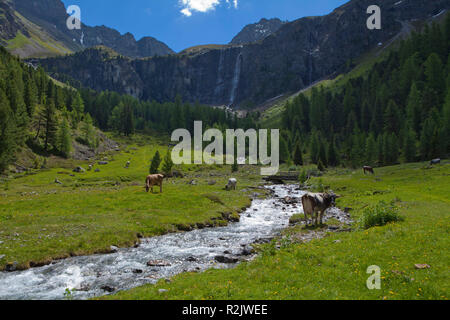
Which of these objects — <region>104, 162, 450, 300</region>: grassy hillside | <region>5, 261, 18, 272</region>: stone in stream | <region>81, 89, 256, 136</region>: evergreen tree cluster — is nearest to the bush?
<region>104, 162, 450, 300</region>: grassy hillside

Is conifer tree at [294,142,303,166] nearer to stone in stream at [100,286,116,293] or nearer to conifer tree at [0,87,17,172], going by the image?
conifer tree at [0,87,17,172]

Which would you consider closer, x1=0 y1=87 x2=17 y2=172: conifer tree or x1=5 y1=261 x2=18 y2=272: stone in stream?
x1=5 y1=261 x2=18 y2=272: stone in stream

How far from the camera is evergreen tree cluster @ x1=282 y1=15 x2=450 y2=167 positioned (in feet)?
298

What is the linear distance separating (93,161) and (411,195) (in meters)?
102

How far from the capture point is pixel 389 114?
121 m

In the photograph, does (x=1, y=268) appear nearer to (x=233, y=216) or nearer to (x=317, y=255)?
(x=317, y=255)

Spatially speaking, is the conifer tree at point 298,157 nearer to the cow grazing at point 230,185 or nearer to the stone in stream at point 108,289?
the cow grazing at point 230,185

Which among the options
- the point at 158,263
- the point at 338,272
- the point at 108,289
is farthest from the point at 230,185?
the point at 338,272

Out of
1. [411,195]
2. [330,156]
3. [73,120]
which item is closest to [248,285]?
[411,195]

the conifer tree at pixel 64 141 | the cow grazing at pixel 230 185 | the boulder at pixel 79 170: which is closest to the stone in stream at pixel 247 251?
the cow grazing at pixel 230 185

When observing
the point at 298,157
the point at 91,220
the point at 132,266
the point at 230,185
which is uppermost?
the point at 298,157

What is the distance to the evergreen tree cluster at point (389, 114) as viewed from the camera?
298 ft

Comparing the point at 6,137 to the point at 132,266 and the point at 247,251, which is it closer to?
the point at 132,266
